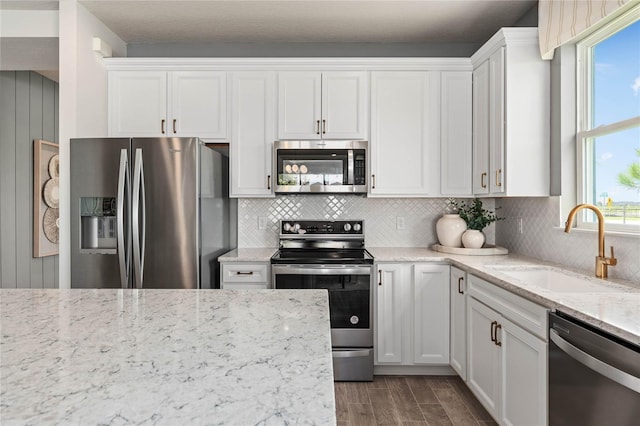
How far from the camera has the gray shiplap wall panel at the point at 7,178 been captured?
12.3 feet

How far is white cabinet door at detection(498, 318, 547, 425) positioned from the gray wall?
414 centimetres

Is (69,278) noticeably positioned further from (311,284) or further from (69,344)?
(69,344)

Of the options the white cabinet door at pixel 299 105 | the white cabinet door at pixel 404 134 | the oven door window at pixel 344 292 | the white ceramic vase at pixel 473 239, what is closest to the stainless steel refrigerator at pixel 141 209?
the oven door window at pixel 344 292

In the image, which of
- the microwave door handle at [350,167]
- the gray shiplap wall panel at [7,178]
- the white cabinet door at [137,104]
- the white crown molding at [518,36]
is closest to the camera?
the white crown molding at [518,36]

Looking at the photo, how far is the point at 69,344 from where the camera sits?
974 mm

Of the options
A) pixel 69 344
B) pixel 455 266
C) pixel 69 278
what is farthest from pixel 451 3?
pixel 69 278

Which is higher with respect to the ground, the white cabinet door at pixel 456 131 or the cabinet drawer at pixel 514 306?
the white cabinet door at pixel 456 131

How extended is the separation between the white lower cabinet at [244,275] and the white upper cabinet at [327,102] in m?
1.08

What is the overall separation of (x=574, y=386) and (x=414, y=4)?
257cm

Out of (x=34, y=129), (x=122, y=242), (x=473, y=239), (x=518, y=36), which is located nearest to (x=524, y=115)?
(x=518, y=36)

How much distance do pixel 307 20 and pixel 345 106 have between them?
717mm

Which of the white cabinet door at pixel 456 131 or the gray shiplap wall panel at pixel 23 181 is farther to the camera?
the gray shiplap wall panel at pixel 23 181

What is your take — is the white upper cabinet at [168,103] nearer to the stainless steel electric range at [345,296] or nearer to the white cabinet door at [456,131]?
the stainless steel electric range at [345,296]

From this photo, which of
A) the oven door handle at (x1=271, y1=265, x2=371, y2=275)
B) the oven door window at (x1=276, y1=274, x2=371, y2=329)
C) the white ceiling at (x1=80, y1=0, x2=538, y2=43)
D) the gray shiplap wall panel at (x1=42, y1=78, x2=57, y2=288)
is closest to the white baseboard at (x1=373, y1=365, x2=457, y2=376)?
the oven door window at (x1=276, y1=274, x2=371, y2=329)
